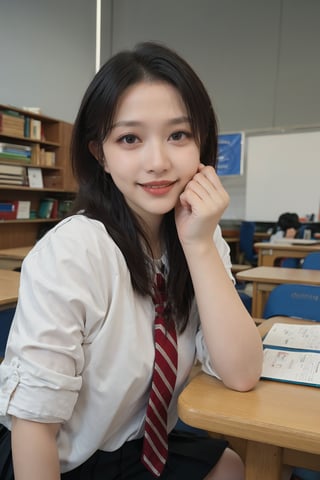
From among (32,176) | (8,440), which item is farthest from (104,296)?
(32,176)

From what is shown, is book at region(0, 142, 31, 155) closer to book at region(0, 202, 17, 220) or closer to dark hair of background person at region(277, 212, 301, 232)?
book at region(0, 202, 17, 220)

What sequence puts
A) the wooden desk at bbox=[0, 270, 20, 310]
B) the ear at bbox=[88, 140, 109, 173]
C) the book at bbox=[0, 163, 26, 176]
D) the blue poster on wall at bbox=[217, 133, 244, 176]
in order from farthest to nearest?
the blue poster on wall at bbox=[217, 133, 244, 176] → the book at bbox=[0, 163, 26, 176] → the wooden desk at bbox=[0, 270, 20, 310] → the ear at bbox=[88, 140, 109, 173]

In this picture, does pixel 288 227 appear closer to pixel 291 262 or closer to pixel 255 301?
pixel 291 262

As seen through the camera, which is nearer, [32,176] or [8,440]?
[8,440]

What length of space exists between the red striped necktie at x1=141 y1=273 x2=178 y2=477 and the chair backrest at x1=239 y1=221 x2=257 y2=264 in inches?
217

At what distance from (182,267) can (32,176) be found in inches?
159

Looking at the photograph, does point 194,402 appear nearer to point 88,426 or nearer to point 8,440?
point 88,426

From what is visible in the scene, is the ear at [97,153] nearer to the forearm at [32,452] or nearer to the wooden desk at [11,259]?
the forearm at [32,452]

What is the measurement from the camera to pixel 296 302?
5.35 ft

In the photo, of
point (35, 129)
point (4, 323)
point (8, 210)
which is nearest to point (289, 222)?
point (35, 129)

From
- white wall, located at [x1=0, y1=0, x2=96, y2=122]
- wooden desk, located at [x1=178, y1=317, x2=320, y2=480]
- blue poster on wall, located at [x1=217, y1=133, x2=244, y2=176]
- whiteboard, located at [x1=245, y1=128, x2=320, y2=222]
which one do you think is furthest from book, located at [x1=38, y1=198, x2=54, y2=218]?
wooden desk, located at [x1=178, y1=317, x2=320, y2=480]

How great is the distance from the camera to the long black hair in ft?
2.49

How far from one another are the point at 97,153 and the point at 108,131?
9 centimetres

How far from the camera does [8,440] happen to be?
75 centimetres
